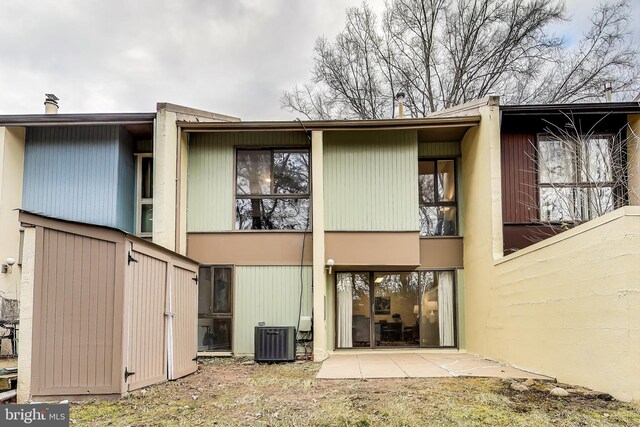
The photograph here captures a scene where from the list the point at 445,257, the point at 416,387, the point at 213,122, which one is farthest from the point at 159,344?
the point at 445,257

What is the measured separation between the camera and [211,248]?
10508mm

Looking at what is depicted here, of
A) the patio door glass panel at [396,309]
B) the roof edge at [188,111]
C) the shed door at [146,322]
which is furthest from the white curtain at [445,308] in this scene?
the shed door at [146,322]

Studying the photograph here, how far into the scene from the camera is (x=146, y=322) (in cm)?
625

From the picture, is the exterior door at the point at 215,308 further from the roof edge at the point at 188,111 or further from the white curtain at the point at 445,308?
the white curtain at the point at 445,308

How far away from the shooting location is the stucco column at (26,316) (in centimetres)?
533

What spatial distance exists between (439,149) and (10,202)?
31.2ft


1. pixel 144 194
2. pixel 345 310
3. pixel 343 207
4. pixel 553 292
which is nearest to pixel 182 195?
pixel 144 194

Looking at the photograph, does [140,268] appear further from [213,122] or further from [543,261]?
[543,261]

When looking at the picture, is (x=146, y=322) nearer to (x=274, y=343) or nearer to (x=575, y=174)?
(x=274, y=343)

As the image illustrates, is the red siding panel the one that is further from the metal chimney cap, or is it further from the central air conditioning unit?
the metal chimney cap

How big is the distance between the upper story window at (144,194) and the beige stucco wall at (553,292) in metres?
7.16

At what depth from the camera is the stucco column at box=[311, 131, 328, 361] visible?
9750mm

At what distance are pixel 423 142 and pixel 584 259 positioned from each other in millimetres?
5786

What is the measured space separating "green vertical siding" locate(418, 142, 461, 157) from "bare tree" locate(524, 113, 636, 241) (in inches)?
67.0
